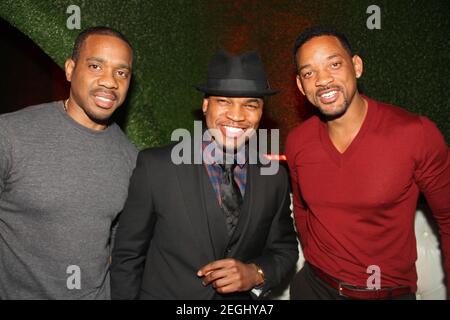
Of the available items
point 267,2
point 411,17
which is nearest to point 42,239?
point 267,2

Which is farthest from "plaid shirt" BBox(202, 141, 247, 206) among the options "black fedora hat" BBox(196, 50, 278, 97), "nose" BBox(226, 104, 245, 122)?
"black fedora hat" BBox(196, 50, 278, 97)

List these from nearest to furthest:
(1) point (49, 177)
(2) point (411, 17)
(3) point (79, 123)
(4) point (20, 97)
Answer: (1) point (49, 177) < (3) point (79, 123) < (2) point (411, 17) < (4) point (20, 97)

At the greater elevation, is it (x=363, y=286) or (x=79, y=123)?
(x=79, y=123)

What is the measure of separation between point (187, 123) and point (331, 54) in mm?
1279

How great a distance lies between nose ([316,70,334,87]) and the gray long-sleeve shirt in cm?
120

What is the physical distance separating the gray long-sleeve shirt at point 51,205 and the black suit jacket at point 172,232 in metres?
0.14

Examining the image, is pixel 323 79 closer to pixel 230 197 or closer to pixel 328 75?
pixel 328 75

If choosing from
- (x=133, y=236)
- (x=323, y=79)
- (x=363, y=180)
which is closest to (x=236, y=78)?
(x=323, y=79)

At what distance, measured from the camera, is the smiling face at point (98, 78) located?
1.81m

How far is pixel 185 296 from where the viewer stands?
179cm

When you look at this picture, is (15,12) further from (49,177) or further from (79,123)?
(49,177)

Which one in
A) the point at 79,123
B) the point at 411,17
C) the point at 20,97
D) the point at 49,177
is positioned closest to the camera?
the point at 49,177

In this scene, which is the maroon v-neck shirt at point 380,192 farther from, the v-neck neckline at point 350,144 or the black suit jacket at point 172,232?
the black suit jacket at point 172,232

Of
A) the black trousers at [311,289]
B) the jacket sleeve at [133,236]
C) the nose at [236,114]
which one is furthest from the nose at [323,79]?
the black trousers at [311,289]
